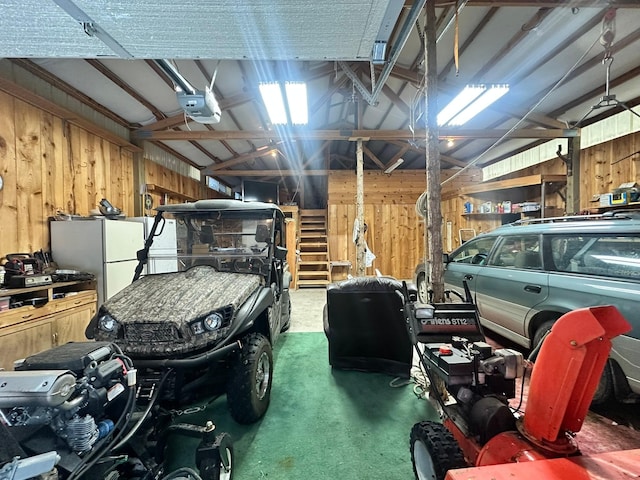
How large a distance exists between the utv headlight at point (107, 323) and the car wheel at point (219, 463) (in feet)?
3.37

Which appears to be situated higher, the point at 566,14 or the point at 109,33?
the point at 566,14

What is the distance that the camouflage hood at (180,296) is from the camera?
1.88m

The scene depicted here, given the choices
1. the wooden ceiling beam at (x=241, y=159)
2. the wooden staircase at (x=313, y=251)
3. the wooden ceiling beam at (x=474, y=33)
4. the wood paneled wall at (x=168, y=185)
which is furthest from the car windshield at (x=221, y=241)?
the wooden ceiling beam at (x=241, y=159)

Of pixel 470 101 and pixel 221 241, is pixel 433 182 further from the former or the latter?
pixel 470 101

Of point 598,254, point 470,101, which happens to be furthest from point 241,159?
point 598,254

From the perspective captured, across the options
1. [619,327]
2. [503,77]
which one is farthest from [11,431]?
[503,77]

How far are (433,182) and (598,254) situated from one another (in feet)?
4.88

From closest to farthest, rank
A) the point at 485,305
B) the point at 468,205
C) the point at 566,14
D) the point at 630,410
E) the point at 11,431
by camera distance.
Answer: the point at 11,431
the point at 630,410
the point at 566,14
the point at 485,305
the point at 468,205

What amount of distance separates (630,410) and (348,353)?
2.32 meters

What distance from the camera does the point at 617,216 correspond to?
2.37 m

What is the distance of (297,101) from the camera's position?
4.34m

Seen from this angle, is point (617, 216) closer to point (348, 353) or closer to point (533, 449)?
point (533, 449)

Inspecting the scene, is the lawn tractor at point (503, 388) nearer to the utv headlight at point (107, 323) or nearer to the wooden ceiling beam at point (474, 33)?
the utv headlight at point (107, 323)

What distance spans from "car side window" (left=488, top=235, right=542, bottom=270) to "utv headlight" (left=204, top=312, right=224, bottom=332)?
3038mm
